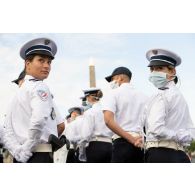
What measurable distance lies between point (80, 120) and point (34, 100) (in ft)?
15.6

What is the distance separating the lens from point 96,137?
6.78 m

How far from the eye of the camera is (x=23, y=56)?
15.1 feet

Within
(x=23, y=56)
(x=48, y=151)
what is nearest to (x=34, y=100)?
(x=48, y=151)

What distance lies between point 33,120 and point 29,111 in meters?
0.14

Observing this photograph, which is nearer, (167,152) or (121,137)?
(167,152)

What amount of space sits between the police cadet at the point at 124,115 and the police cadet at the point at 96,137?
0.96 m

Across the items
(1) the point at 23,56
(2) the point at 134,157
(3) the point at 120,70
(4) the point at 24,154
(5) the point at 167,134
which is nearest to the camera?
(4) the point at 24,154

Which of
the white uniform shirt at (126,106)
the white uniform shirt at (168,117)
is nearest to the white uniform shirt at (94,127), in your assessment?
the white uniform shirt at (126,106)

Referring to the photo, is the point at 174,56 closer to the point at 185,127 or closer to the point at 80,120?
the point at 185,127

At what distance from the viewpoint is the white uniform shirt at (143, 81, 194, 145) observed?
14.3ft

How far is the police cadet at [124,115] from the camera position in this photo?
537 cm

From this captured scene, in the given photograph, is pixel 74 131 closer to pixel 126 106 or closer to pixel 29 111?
pixel 126 106

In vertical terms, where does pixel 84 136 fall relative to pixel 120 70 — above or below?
below

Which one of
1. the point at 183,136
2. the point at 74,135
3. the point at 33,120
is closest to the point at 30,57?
the point at 33,120
